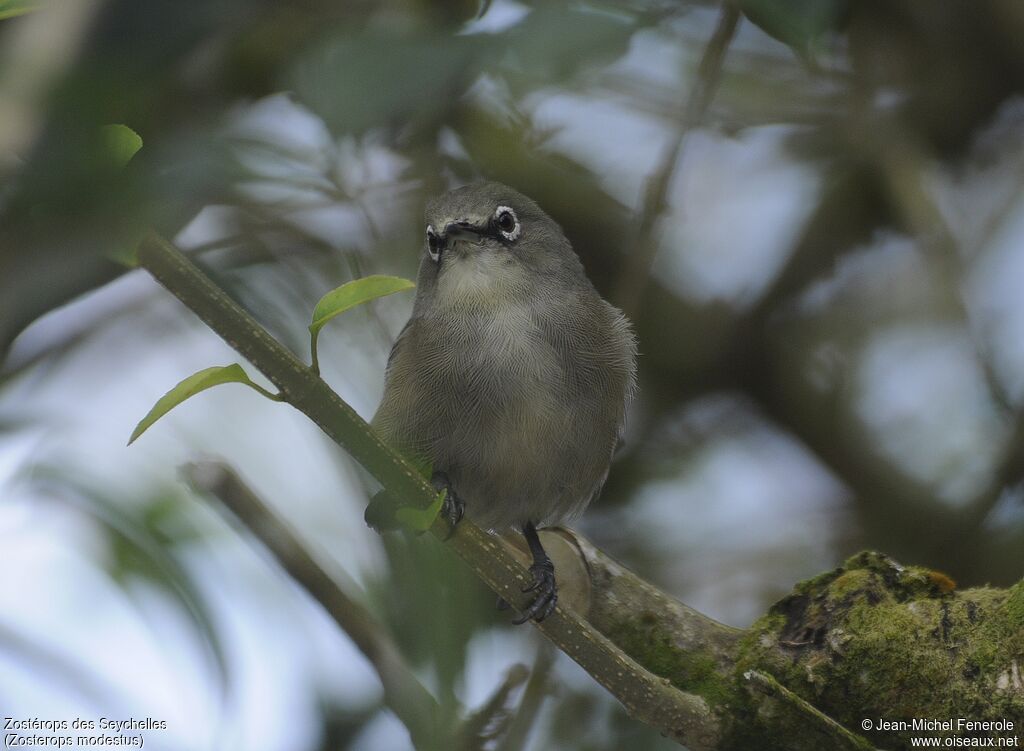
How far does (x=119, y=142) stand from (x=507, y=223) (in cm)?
280

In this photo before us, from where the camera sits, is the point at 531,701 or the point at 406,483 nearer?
the point at 406,483

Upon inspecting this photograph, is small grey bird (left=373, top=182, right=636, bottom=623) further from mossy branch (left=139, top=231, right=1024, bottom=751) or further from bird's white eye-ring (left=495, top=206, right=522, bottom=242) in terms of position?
mossy branch (left=139, top=231, right=1024, bottom=751)

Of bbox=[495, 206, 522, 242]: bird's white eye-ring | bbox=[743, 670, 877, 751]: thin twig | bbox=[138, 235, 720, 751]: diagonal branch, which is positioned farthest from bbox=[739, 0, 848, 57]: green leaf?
bbox=[495, 206, 522, 242]: bird's white eye-ring

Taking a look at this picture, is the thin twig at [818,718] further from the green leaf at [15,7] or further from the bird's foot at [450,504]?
the green leaf at [15,7]

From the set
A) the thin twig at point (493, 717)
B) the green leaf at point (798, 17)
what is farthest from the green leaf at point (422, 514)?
the green leaf at point (798, 17)

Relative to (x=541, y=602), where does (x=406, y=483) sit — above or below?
above

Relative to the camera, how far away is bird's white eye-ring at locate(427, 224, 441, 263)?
16.0 ft

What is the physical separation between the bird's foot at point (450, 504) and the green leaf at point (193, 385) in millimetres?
593

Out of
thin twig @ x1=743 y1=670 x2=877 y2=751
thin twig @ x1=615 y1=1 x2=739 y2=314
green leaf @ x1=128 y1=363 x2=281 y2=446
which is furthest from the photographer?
thin twig @ x1=615 y1=1 x2=739 y2=314

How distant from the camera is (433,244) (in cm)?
493

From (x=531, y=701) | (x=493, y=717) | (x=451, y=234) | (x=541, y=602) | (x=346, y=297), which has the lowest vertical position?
(x=531, y=701)

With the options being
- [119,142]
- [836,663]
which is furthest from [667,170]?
[119,142]

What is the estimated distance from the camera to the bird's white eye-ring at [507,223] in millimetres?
4926

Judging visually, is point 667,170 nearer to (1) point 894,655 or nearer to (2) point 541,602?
(2) point 541,602
